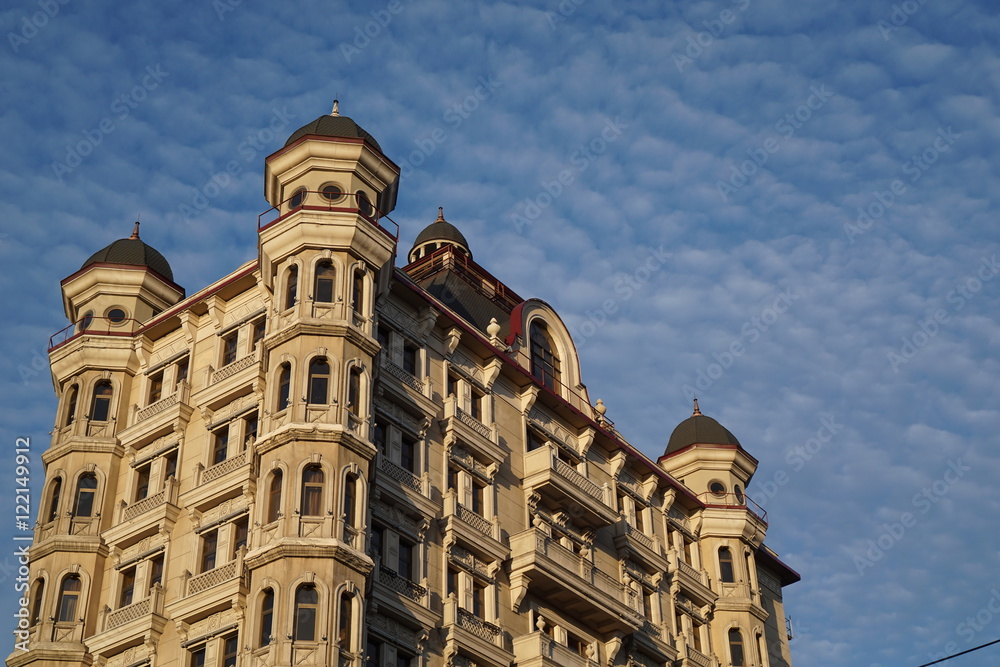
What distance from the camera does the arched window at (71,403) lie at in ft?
192

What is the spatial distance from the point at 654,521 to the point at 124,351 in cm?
2750

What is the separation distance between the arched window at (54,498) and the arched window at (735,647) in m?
33.5

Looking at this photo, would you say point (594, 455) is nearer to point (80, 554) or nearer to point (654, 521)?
point (654, 521)

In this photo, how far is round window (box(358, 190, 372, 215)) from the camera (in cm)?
5546

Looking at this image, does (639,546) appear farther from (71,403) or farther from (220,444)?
(71,403)

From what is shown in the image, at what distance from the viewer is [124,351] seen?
2338 inches

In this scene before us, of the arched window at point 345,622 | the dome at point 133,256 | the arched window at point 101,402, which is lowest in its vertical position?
the arched window at point 345,622

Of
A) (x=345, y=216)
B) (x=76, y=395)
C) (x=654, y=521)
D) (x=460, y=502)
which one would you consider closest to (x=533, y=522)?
(x=460, y=502)

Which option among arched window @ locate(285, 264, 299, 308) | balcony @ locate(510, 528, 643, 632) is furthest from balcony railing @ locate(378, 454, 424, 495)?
arched window @ locate(285, 264, 299, 308)

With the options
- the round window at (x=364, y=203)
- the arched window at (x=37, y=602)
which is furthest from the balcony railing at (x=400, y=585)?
the round window at (x=364, y=203)

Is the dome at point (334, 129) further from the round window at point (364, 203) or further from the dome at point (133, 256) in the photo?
the dome at point (133, 256)

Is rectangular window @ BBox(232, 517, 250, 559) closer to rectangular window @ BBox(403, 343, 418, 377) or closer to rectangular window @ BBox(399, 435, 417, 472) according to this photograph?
rectangular window @ BBox(399, 435, 417, 472)

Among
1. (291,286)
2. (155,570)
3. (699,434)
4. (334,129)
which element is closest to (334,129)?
(334,129)

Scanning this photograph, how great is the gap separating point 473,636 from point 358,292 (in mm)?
14235
